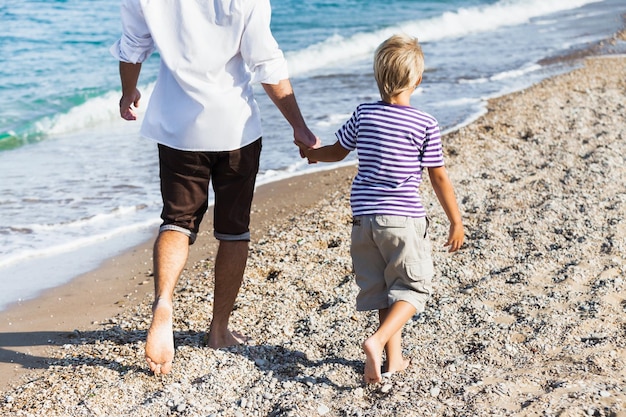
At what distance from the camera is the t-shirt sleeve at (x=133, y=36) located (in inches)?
134

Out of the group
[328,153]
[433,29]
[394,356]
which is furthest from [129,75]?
[433,29]

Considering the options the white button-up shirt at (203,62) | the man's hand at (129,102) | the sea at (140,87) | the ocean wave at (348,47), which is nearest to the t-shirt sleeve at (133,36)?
the white button-up shirt at (203,62)

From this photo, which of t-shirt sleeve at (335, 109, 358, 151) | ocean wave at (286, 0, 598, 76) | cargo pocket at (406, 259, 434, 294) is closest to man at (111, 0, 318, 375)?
t-shirt sleeve at (335, 109, 358, 151)

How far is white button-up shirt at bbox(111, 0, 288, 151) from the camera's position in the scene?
3369 mm

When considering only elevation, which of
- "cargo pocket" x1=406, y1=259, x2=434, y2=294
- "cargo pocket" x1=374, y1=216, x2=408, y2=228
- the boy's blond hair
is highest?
Result: the boy's blond hair

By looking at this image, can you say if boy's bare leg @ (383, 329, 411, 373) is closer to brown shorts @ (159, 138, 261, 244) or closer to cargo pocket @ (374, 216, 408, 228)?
cargo pocket @ (374, 216, 408, 228)

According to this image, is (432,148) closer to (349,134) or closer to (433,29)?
(349,134)

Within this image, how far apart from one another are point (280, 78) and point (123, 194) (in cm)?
381

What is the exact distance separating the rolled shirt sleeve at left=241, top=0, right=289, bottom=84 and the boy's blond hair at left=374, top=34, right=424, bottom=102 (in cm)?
43

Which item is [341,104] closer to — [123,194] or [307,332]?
[123,194]

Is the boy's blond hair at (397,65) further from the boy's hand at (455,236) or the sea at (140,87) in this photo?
the sea at (140,87)

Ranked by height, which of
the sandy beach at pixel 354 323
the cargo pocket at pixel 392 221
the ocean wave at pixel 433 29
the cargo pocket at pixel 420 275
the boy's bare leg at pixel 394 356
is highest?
the cargo pocket at pixel 392 221

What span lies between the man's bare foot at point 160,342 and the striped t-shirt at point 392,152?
0.94 m

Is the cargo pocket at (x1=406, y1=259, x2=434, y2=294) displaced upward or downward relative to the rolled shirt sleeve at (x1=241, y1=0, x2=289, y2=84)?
downward
